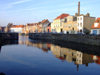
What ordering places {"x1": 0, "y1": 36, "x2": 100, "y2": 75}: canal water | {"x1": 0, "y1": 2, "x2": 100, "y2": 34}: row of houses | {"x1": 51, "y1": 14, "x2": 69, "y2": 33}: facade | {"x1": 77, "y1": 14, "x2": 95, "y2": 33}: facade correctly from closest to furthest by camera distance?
{"x1": 0, "y1": 36, "x2": 100, "y2": 75}: canal water
{"x1": 0, "y1": 2, "x2": 100, "y2": 34}: row of houses
{"x1": 77, "y1": 14, "x2": 95, "y2": 33}: facade
{"x1": 51, "y1": 14, "x2": 69, "y2": 33}: facade

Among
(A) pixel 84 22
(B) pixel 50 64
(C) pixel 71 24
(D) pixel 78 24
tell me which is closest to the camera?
(B) pixel 50 64

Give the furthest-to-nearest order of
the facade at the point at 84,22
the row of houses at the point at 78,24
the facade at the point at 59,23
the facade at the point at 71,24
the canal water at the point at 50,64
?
the facade at the point at 59,23 < the facade at the point at 71,24 < the facade at the point at 84,22 < the row of houses at the point at 78,24 < the canal water at the point at 50,64

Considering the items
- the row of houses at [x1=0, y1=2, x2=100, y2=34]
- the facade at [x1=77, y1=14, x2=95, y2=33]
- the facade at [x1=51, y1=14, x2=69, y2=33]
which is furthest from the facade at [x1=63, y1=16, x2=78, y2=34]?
the facade at [x1=51, y1=14, x2=69, y2=33]

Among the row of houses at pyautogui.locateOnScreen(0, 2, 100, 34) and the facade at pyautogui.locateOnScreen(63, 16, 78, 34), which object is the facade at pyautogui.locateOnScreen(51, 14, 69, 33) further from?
the facade at pyautogui.locateOnScreen(63, 16, 78, 34)

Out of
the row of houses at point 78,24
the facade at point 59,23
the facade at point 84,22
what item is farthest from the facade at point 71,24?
the facade at point 59,23

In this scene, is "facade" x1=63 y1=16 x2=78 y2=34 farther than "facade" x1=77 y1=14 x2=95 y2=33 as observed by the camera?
Yes

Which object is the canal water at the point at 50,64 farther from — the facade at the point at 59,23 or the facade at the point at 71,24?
the facade at the point at 59,23

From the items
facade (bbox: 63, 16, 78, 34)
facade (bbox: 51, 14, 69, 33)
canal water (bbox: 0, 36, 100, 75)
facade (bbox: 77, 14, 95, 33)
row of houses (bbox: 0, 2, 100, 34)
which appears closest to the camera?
canal water (bbox: 0, 36, 100, 75)

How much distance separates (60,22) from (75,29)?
16.2 metres

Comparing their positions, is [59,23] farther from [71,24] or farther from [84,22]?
[84,22]

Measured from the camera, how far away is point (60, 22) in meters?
76.1

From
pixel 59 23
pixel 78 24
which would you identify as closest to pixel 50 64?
pixel 78 24

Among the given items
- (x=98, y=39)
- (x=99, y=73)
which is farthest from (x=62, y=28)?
(x=99, y=73)

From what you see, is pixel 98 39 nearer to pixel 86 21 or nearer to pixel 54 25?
pixel 86 21
